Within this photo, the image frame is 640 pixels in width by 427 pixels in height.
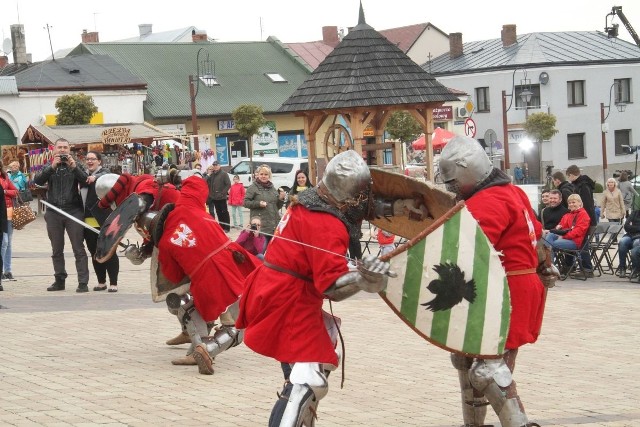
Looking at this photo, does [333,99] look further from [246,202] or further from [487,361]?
[487,361]

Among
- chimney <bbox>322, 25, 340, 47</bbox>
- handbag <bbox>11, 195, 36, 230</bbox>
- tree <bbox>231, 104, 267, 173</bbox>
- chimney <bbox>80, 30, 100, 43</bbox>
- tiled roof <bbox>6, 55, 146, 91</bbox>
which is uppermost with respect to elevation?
chimney <bbox>80, 30, 100, 43</bbox>

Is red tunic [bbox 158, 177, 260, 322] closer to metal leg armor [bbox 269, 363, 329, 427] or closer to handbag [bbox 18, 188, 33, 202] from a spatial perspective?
metal leg armor [bbox 269, 363, 329, 427]

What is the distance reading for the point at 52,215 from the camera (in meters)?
14.1

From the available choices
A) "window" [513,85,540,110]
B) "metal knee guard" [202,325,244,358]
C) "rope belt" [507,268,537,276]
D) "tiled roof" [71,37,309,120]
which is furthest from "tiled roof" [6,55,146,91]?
"rope belt" [507,268,537,276]

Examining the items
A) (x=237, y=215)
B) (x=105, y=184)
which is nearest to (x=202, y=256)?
(x=105, y=184)

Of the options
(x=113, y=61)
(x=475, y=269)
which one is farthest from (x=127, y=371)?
(x=113, y=61)

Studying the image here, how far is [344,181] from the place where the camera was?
594cm

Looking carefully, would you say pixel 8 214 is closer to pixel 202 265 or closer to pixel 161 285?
pixel 161 285

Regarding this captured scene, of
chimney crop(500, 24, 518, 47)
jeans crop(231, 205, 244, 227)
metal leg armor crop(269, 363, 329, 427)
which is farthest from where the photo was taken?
chimney crop(500, 24, 518, 47)

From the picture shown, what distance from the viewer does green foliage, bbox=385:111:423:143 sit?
45.3 meters

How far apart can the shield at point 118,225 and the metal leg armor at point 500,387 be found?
3.68 metres

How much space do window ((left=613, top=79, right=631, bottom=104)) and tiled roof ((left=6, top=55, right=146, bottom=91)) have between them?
2528cm

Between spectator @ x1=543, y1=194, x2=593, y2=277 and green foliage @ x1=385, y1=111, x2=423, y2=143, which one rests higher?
green foliage @ x1=385, y1=111, x2=423, y2=143

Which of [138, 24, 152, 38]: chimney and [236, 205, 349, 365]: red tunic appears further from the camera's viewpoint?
[138, 24, 152, 38]: chimney
